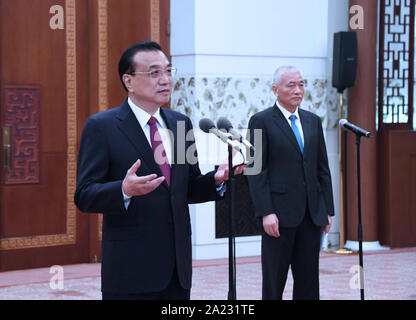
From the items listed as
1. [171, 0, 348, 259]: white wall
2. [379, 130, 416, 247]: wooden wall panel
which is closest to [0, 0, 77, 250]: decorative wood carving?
[171, 0, 348, 259]: white wall

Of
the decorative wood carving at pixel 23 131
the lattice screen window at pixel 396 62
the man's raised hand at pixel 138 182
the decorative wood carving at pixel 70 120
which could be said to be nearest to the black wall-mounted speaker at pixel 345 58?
the lattice screen window at pixel 396 62

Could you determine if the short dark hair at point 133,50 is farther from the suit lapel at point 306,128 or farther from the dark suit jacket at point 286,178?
the suit lapel at point 306,128

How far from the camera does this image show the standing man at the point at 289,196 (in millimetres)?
4176

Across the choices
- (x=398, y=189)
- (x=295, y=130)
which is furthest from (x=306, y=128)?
(x=398, y=189)

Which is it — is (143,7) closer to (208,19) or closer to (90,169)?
(208,19)

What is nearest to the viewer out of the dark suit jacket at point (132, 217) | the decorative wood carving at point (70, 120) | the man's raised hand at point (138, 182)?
the man's raised hand at point (138, 182)

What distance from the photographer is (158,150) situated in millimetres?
2795

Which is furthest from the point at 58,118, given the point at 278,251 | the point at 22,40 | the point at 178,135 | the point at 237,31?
the point at 178,135

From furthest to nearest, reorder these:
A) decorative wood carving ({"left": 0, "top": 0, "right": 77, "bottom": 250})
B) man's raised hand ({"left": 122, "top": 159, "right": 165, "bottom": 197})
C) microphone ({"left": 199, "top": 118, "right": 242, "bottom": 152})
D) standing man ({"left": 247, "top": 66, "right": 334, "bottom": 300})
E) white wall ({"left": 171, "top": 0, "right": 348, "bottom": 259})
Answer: white wall ({"left": 171, "top": 0, "right": 348, "bottom": 259}) → decorative wood carving ({"left": 0, "top": 0, "right": 77, "bottom": 250}) → standing man ({"left": 247, "top": 66, "right": 334, "bottom": 300}) → microphone ({"left": 199, "top": 118, "right": 242, "bottom": 152}) → man's raised hand ({"left": 122, "top": 159, "right": 165, "bottom": 197})

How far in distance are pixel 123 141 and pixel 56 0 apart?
4.41m

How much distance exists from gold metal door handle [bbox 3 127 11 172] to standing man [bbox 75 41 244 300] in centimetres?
405

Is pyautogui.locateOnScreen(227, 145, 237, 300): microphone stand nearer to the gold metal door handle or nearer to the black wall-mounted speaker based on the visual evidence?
the gold metal door handle

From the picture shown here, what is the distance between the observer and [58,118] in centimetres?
689

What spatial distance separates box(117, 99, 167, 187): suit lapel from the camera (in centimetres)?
275
